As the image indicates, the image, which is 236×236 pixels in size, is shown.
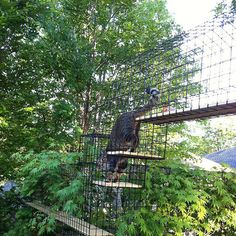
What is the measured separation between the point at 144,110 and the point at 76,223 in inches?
54.7

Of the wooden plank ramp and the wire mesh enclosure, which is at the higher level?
the wire mesh enclosure

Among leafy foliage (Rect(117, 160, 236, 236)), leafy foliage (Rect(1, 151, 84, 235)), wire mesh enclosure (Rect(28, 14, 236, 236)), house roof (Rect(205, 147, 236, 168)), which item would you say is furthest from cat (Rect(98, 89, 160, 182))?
house roof (Rect(205, 147, 236, 168))

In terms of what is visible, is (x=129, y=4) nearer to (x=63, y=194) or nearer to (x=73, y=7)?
(x=73, y=7)

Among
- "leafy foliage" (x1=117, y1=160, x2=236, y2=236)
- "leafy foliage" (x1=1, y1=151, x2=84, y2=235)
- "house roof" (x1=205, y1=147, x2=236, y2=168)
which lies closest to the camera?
"leafy foliage" (x1=117, y1=160, x2=236, y2=236)

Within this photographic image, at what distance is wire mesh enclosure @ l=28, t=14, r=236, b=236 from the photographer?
7.84ft

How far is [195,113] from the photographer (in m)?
2.40

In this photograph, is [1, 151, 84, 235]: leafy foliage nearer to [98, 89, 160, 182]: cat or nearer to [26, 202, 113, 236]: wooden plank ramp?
[26, 202, 113, 236]: wooden plank ramp

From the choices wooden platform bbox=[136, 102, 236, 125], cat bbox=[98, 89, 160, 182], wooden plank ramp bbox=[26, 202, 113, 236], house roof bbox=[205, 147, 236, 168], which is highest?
wooden platform bbox=[136, 102, 236, 125]

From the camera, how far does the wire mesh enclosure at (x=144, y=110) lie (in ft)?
7.84

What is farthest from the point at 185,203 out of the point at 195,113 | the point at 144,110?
the point at 195,113

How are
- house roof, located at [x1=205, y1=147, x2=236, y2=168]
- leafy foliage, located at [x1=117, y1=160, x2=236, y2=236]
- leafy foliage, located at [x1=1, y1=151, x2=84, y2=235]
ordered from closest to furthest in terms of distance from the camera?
leafy foliage, located at [x1=117, y1=160, x2=236, y2=236] → leafy foliage, located at [x1=1, y1=151, x2=84, y2=235] → house roof, located at [x1=205, y1=147, x2=236, y2=168]

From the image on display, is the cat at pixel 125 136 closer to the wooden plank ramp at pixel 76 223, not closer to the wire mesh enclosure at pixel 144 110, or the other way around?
the wire mesh enclosure at pixel 144 110

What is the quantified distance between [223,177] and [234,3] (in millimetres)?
2379

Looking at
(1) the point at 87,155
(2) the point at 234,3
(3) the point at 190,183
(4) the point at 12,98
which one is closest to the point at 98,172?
(1) the point at 87,155
